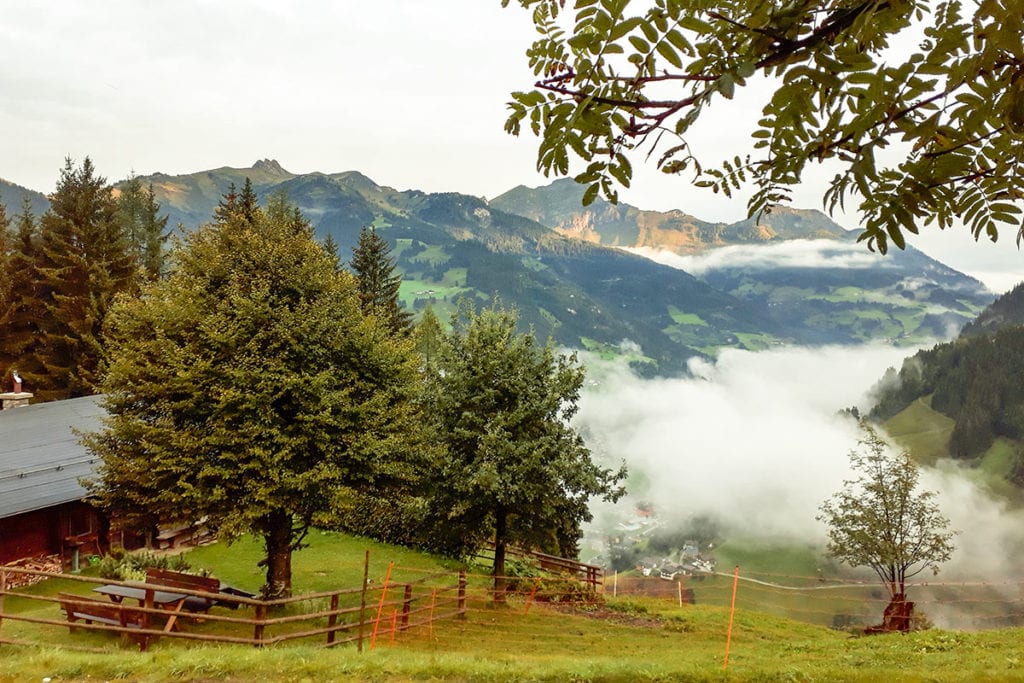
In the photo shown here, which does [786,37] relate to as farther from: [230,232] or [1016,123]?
[230,232]

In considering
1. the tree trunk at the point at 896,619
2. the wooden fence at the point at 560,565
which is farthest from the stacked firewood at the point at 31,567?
the tree trunk at the point at 896,619

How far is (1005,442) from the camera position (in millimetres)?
160250

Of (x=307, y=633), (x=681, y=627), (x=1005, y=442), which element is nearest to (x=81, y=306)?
(x=307, y=633)

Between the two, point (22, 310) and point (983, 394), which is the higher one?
point (983, 394)

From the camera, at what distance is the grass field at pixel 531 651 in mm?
8805

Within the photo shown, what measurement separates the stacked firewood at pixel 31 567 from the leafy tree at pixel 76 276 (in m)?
17.0

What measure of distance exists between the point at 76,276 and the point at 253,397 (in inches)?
1235

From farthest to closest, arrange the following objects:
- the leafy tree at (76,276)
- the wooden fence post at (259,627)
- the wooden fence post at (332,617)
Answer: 1. the leafy tree at (76,276)
2. the wooden fence post at (332,617)
3. the wooden fence post at (259,627)

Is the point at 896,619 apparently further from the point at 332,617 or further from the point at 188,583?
the point at 188,583

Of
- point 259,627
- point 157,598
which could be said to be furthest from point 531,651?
point 157,598

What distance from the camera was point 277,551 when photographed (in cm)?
1504

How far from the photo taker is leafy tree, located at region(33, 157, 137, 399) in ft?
109

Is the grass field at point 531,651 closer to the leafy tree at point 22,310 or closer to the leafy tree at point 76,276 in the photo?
the leafy tree at point 76,276

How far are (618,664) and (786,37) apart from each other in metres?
10.0
